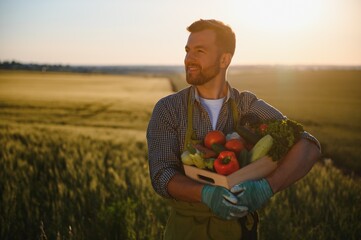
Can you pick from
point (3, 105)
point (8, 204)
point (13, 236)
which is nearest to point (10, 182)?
point (8, 204)

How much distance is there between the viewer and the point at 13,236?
4.61 meters

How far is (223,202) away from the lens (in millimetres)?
2248

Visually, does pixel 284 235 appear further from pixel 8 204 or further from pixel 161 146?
pixel 8 204

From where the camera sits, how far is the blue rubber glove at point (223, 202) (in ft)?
7.38

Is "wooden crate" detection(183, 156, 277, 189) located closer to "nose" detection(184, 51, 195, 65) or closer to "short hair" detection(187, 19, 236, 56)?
"nose" detection(184, 51, 195, 65)

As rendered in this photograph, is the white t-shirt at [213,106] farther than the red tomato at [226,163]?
Yes

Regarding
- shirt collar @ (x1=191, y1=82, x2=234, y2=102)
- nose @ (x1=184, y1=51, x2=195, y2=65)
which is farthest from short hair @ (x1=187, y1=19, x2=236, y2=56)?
shirt collar @ (x1=191, y1=82, x2=234, y2=102)

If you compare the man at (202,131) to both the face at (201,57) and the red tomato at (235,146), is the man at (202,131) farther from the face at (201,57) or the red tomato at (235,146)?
the red tomato at (235,146)

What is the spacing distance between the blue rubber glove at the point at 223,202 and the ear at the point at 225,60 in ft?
3.47

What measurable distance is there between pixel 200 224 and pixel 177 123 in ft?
2.39

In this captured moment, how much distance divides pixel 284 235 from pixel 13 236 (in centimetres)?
326

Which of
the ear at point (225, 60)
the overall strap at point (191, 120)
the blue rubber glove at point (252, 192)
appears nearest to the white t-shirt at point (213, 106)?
the overall strap at point (191, 120)

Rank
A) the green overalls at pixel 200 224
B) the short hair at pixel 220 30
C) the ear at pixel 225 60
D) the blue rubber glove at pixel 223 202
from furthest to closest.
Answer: the ear at pixel 225 60 → the short hair at pixel 220 30 → the green overalls at pixel 200 224 → the blue rubber glove at pixel 223 202

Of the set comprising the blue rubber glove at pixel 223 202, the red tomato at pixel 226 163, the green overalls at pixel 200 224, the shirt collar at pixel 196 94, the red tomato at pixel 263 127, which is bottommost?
the green overalls at pixel 200 224
